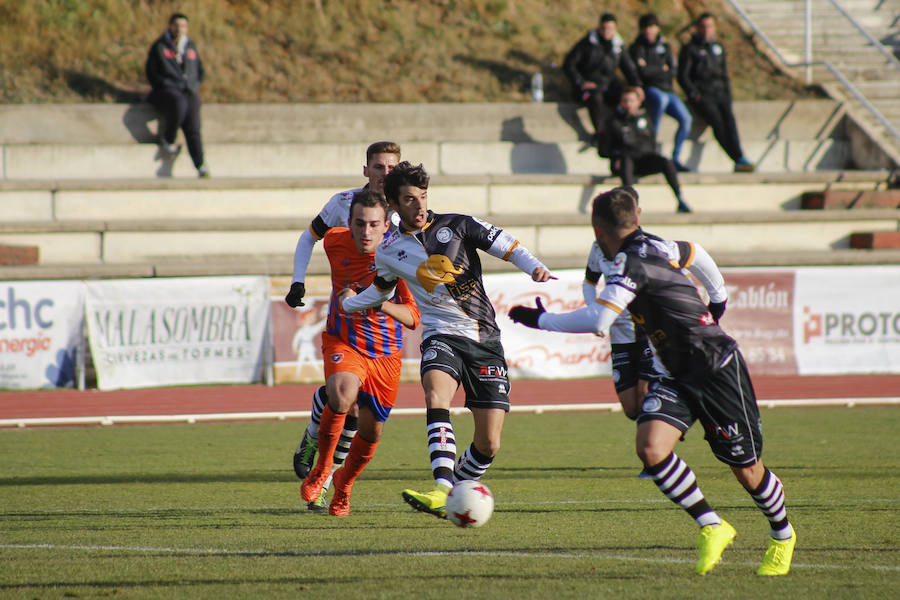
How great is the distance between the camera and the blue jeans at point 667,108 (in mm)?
19359

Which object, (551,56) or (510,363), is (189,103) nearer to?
(510,363)

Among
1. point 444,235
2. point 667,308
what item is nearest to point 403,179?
point 444,235

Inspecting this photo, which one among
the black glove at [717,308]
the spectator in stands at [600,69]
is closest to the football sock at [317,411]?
the black glove at [717,308]

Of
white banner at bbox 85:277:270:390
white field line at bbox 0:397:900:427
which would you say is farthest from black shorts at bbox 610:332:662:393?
white banner at bbox 85:277:270:390

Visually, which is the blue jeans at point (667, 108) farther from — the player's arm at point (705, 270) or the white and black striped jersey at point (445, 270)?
the player's arm at point (705, 270)

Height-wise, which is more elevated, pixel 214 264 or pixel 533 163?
pixel 533 163

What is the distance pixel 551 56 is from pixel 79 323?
1209 cm

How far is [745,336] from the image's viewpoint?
1619cm

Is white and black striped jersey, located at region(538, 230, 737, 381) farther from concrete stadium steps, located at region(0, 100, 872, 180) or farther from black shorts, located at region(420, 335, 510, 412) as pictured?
concrete stadium steps, located at region(0, 100, 872, 180)

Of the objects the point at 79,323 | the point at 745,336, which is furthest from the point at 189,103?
the point at 745,336

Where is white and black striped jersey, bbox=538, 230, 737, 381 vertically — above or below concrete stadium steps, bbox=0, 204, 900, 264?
above

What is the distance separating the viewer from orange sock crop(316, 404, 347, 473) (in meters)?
7.03

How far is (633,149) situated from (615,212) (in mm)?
13231

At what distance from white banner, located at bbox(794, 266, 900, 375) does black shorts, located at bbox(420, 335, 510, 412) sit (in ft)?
35.0
